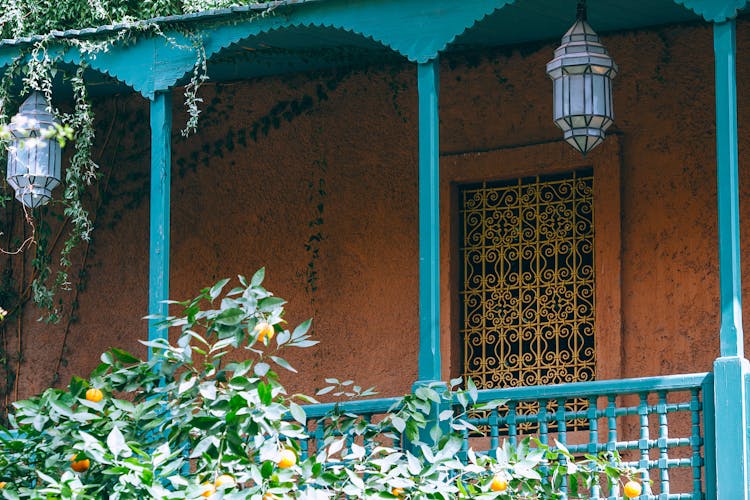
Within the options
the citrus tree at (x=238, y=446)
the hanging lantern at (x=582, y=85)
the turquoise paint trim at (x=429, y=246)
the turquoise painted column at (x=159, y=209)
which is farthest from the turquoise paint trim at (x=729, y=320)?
the turquoise painted column at (x=159, y=209)

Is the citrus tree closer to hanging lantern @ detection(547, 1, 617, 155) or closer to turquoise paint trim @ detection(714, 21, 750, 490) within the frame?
turquoise paint trim @ detection(714, 21, 750, 490)

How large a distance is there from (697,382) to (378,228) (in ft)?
9.20

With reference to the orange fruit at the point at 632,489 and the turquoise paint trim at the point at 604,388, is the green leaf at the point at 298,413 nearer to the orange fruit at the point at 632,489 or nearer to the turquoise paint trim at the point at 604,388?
the turquoise paint trim at the point at 604,388

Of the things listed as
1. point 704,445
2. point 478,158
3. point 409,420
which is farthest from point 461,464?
point 478,158

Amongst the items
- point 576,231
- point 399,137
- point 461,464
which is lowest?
point 461,464

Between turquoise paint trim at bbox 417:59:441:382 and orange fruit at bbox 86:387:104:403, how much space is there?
5.14 feet

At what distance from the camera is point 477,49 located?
9547 millimetres

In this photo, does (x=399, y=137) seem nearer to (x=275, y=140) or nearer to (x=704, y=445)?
(x=275, y=140)

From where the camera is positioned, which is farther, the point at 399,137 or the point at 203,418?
the point at 399,137

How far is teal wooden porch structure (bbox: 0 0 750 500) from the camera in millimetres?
7379

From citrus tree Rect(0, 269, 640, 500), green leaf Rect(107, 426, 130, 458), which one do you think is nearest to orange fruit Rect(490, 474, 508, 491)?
citrus tree Rect(0, 269, 640, 500)

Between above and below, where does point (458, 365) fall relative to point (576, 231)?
below

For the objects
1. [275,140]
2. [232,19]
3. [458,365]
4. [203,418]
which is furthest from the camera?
[275,140]

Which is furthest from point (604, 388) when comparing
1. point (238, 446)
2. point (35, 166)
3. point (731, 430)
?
point (35, 166)
